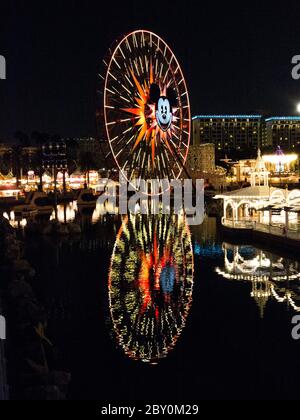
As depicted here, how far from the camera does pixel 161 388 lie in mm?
9336

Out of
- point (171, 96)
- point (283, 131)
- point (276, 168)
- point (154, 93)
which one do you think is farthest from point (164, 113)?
point (283, 131)

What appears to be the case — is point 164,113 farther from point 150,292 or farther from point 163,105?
point 150,292

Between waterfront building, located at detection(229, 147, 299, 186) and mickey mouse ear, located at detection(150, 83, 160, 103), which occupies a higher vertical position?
mickey mouse ear, located at detection(150, 83, 160, 103)

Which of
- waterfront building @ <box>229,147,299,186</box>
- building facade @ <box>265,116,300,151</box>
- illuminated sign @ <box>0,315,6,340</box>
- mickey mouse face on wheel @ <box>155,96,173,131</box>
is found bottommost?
illuminated sign @ <box>0,315,6,340</box>

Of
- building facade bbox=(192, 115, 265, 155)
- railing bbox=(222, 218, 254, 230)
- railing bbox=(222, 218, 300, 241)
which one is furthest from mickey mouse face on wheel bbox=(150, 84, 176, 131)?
building facade bbox=(192, 115, 265, 155)

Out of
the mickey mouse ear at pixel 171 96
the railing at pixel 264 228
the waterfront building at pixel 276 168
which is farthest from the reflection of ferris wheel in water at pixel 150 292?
the waterfront building at pixel 276 168

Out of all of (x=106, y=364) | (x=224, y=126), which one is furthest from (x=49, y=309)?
(x=224, y=126)

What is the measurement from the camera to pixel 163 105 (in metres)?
41.9

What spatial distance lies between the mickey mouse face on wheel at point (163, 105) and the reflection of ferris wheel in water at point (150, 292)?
1591cm

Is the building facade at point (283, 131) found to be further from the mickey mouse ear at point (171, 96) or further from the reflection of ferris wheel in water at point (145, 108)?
the mickey mouse ear at point (171, 96)

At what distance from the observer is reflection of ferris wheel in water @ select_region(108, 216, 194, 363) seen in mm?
11508

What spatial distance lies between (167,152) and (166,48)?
8.20 metres

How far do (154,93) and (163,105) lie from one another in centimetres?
142

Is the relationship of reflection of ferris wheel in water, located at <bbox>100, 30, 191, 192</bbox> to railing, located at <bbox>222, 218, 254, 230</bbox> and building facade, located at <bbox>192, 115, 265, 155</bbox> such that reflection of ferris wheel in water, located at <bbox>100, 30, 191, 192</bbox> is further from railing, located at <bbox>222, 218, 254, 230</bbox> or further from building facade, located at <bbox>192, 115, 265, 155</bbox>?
building facade, located at <bbox>192, 115, 265, 155</bbox>
